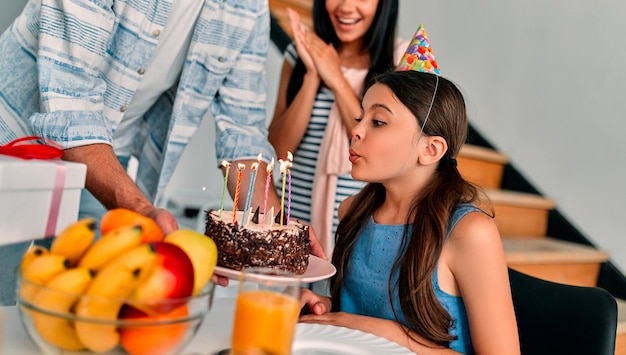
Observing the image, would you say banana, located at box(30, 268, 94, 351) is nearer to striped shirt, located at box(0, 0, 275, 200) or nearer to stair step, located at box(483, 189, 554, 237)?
striped shirt, located at box(0, 0, 275, 200)

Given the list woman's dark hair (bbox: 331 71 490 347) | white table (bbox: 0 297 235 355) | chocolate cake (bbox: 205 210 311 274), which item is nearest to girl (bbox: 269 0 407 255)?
woman's dark hair (bbox: 331 71 490 347)

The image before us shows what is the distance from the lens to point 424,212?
53.3 inches

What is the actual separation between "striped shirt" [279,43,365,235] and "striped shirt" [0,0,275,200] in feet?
1.49

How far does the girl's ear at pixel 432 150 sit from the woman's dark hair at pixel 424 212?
0.6 inches

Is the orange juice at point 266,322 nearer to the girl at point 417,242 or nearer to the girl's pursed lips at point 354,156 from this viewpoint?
the girl at point 417,242

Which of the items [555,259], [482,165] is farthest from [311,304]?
[482,165]

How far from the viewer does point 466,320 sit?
1276 millimetres

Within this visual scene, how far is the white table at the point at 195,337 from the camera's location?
76 centimetres

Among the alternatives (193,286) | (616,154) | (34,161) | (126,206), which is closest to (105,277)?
(193,286)

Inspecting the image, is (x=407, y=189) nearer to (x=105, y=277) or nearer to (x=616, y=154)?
(x=105, y=277)

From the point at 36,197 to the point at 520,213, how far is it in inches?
115

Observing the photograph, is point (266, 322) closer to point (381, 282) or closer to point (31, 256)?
point (31, 256)

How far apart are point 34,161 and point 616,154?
118 inches

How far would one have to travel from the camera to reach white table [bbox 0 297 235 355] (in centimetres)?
76
